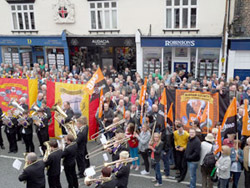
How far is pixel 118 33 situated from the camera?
18.8 m

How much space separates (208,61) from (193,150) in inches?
431

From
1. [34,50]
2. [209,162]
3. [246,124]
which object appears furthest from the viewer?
[34,50]

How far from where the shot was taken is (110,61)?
67.1 ft

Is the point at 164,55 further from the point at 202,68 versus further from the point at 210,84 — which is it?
the point at 210,84

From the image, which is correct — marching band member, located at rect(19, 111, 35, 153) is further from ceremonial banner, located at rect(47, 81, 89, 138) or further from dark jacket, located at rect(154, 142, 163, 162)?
dark jacket, located at rect(154, 142, 163, 162)

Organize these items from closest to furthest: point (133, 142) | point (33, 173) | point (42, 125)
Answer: point (33, 173) → point (133, 142) → point (42, 125)

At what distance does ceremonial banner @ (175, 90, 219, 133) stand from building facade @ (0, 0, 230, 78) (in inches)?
331

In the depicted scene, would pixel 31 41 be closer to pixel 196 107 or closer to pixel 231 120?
pixel 196 107

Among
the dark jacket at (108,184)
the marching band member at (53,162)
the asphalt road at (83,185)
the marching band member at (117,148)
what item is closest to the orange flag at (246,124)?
the asphalt road at (83,185)

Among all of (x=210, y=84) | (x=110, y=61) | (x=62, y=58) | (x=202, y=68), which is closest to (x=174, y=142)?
(x=210, y=84)

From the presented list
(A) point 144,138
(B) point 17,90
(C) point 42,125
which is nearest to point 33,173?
(A) point 144,138

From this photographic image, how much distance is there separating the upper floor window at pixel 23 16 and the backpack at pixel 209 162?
17.5 meters

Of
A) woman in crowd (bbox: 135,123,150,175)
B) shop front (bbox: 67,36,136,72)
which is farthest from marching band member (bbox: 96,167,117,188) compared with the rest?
shop front (bbox: 67,36,136,72)

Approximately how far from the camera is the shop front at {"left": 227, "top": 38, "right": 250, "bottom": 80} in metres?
15.7
